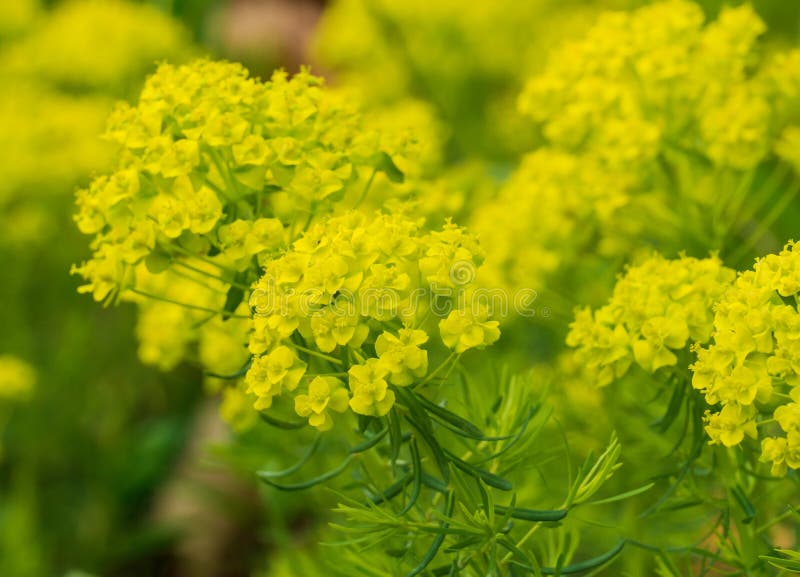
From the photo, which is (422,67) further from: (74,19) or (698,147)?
(698,147)

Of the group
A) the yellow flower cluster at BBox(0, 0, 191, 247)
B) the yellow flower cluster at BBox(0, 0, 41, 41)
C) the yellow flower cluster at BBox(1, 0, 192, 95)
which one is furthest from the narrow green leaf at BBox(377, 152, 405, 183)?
the yellow flower cluster at BBox(0, 0, 41, 41)

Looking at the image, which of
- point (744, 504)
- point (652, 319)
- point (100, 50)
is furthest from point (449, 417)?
point (100, 50)

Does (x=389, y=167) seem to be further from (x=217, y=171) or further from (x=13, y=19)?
(x=13, y=19)

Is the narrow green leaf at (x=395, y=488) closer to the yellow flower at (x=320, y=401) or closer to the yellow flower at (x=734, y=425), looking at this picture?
the yellow flower at (x=320, y=401)

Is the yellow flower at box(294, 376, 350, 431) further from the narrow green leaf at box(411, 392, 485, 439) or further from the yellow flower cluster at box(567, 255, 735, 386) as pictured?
the yellow flower cluster at box(567, 255, 735, 386)

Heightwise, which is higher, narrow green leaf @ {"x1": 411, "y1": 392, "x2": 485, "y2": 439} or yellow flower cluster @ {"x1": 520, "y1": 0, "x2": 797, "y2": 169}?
yellow flower cluster @ {"x1": 520, "y1": 0, "x2": 797, "y2": 169}

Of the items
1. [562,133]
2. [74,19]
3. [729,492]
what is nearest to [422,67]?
[74,19]

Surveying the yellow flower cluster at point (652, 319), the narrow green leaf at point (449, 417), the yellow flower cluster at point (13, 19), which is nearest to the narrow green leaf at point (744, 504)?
the yellow flower cluster at point (652, 319)
